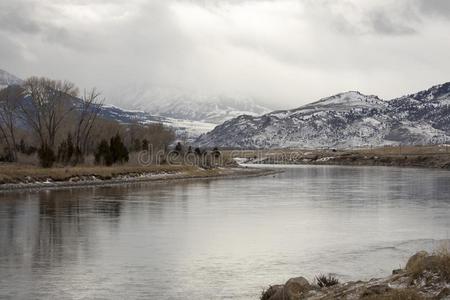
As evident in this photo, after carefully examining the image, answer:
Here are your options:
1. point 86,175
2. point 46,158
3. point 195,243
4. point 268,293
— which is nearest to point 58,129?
point 46,158

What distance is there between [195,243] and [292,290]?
10.2 meters

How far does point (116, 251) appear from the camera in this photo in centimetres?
2156

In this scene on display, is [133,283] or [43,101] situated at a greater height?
[43,101]

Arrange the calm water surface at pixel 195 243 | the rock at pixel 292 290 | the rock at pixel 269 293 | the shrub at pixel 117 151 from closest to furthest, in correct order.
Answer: the rock at pixel 292 290 < the rock at pixel 269 293 < the calm water surface at pixel 195 243 < the shrub at pixel 117 151

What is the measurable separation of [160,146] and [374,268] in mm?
110070

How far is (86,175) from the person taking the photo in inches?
2640

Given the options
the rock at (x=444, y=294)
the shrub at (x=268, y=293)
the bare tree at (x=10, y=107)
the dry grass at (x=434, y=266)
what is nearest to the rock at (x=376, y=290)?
the dry grass at (x=434, y=266)

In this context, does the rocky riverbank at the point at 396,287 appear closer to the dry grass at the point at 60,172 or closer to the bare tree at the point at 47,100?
the dry grass at the point at 60,172

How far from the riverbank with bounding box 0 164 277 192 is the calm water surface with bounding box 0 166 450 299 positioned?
50.0 feet

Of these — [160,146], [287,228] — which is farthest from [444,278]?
[160,146]

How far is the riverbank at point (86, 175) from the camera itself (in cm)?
5769

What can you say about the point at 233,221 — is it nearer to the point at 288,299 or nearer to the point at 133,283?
the point at 133,283

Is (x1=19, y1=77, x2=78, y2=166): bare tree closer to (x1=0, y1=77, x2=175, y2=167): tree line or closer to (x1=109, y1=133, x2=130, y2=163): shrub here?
(x1=0, y1=77, x2=175, y2=167): tree line

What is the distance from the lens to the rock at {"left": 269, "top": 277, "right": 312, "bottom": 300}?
44.5ft
